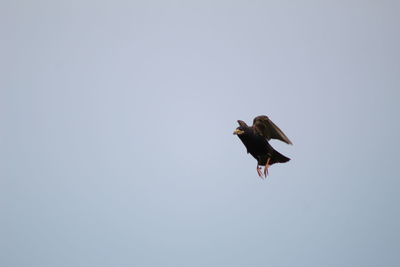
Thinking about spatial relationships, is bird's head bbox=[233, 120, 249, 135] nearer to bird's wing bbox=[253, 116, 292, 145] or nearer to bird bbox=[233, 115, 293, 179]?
bird bbox=[233, 115, 293, 179]

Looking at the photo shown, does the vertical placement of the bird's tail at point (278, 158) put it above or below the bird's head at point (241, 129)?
below

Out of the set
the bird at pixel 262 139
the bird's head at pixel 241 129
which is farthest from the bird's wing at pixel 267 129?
the bird's head at pixel 241 129

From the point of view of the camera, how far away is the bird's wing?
1695 centimetres

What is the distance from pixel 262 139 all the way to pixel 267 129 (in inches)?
13.9

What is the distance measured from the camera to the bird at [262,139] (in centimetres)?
1692


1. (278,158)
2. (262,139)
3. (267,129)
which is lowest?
(278,158)

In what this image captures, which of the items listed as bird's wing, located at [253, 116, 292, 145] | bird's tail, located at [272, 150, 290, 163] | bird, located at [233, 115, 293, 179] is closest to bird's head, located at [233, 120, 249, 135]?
bird, located at [233, 115, 293, 179]

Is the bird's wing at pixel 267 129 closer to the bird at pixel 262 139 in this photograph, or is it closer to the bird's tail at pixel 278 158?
the bird at pixel 262 139

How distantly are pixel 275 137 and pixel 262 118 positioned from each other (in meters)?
0.62

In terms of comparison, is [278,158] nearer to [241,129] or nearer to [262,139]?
[262,139]

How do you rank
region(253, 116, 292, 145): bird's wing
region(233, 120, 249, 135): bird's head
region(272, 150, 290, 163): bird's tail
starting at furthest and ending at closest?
region(272, 150, 290, 163): bird's tail, region(253, 116, 292, 145): bird's wing, region(233, 120, 249, 135): bird's head

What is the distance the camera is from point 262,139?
17.1 metres

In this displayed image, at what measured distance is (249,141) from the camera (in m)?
17.0

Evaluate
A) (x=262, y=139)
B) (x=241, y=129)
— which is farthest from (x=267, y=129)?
(x=241, y=129)
